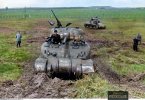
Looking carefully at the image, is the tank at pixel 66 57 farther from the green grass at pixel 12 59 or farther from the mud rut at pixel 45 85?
the green grass at pixel 12 59

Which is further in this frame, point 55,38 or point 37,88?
point 55,38

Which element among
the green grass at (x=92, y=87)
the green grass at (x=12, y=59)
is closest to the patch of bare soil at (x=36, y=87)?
the green grass at (x=92, y=87)

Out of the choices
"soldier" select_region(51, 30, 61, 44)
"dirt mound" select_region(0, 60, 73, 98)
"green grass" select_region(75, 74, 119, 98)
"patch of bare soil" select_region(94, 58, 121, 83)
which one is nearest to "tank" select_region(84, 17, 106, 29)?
"patch of bare soil" select_region(94, 58, 121, 83)

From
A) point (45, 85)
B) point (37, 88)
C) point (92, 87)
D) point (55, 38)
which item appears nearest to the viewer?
point (92, 87)

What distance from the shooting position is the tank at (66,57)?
849 inches

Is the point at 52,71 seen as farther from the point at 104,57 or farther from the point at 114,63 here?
the point at 104,57

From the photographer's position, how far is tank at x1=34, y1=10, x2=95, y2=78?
70.7 ft

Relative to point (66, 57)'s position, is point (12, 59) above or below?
below

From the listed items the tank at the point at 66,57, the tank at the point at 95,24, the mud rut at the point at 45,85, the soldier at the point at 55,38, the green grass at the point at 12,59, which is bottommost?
the tank at the point at 95,24

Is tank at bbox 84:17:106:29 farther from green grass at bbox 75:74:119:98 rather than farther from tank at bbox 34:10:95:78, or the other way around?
green grass at bbox 75:74:119:98

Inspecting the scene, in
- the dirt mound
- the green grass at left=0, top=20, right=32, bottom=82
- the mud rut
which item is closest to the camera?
the dirt mound

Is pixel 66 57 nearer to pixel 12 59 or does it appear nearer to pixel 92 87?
pixel 92 87

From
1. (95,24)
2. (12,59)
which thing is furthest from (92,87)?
(95,24)

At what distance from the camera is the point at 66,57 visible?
2309 centimetres
